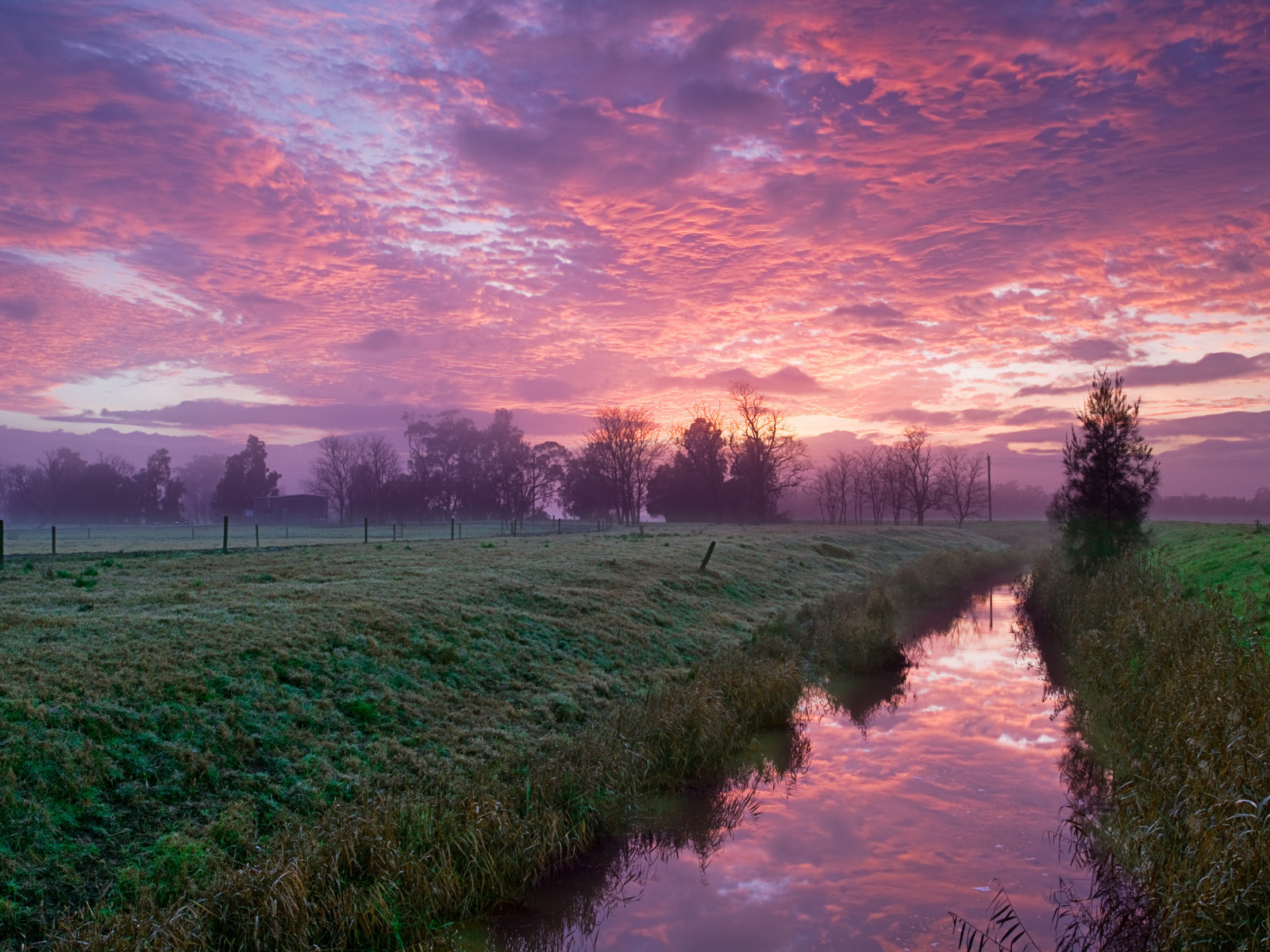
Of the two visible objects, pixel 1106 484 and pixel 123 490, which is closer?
pixel 1106 484

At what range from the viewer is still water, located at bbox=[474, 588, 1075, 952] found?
27.9 ft

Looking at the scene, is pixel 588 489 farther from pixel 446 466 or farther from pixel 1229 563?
pixel 1229 563

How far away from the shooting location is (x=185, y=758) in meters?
9.93

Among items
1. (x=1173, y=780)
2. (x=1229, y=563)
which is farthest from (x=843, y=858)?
(x=1229, y=563)

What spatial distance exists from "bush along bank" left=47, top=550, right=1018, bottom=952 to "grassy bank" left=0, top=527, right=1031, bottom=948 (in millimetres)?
33

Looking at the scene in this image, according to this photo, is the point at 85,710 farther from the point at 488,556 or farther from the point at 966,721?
the point at 488,556

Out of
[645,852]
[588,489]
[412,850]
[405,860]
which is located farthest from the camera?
[588,489]

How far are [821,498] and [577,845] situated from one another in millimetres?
114499

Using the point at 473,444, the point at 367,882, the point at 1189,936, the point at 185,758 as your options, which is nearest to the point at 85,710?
the point at 185,758

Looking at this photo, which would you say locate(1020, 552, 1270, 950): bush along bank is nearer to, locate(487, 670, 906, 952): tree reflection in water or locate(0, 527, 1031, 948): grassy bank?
locate(487, 670, 906, 952): tree reflection in water

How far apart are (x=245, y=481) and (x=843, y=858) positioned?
12848 centimetres

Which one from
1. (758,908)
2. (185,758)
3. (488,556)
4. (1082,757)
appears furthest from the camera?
(488,556)

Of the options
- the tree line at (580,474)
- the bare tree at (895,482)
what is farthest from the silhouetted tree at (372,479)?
the bare tree at (895,482)

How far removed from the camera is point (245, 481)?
400 feet
